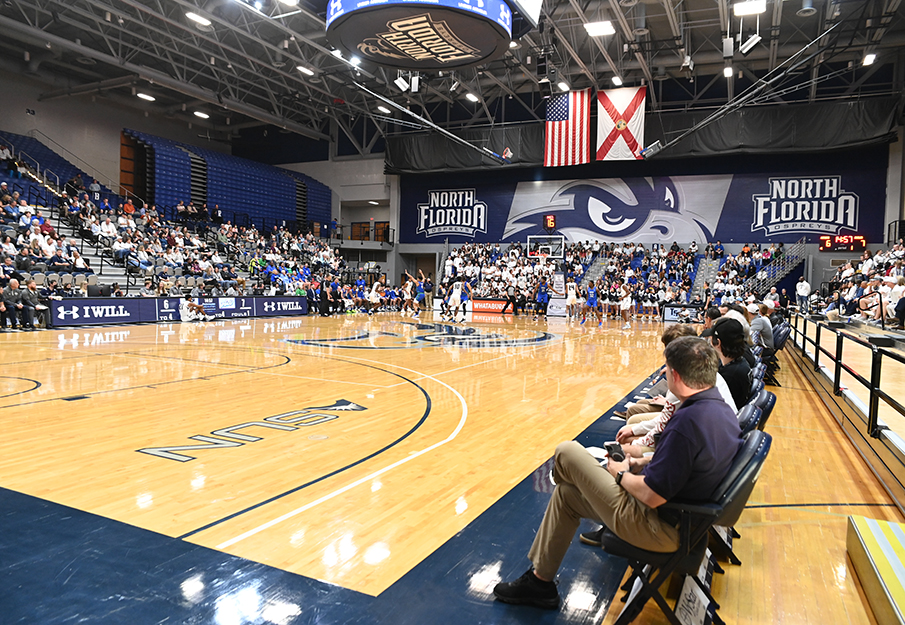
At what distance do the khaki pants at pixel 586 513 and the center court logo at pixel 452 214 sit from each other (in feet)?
102

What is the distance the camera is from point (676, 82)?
27.5 m

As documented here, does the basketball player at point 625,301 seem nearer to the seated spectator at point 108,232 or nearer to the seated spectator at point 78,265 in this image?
the seated spectator at point 78,265

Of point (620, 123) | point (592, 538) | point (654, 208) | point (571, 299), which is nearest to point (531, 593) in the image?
point (592, 538)

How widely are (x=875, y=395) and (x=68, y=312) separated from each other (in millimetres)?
16114

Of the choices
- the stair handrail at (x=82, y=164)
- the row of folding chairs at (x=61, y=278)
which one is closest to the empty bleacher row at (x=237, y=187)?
the stair handrail at (x=82, y=164)

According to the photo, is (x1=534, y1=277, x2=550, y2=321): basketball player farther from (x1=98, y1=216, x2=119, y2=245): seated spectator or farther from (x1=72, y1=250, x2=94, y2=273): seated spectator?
(x1=72, y1=250, x2=94, y2=273): seated spectator

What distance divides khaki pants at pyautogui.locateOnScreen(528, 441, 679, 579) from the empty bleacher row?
2759 centimetres

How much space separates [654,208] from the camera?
1158 inches

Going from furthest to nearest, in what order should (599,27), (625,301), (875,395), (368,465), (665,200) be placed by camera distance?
(665,200)
(625,301)
(599,27)
(875,395)
(368,465)

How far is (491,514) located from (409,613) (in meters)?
1.17

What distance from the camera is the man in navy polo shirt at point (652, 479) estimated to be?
6.98 ft

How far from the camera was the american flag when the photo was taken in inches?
1014

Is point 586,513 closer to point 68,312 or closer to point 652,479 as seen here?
point 652,479

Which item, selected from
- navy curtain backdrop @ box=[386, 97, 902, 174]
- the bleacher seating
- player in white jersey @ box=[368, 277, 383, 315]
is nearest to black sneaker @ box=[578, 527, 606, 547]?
player in white jersey @ box=[368, 277, 383, 315]
